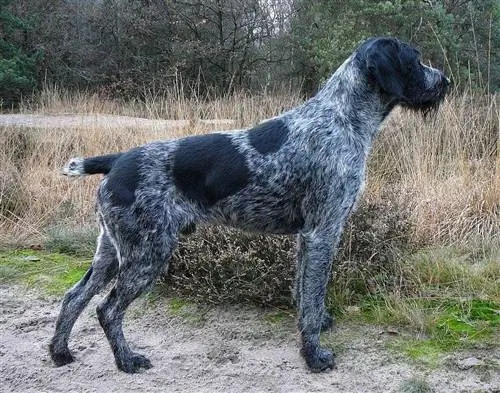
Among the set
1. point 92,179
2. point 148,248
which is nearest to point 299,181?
point 148,248

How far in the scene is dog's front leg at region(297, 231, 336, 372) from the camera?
12.8ft

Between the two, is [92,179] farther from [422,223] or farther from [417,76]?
[417,76]

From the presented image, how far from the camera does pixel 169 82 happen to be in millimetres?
20125

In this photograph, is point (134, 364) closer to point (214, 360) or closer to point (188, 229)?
point (214, 360)

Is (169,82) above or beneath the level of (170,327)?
above

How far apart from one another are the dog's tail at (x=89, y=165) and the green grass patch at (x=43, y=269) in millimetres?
1757

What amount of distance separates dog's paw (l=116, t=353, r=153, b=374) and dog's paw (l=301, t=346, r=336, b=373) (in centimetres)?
99

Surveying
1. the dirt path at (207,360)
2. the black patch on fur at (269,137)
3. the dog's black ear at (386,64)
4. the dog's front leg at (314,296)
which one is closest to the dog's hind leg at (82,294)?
the dirt path at (207,360)

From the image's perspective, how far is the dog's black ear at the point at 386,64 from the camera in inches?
154

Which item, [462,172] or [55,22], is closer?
[462,172]

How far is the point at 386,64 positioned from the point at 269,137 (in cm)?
85

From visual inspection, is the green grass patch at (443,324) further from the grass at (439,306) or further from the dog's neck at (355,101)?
the dog's neck at (355,101)

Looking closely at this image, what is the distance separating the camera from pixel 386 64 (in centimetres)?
393

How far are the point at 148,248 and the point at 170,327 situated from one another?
3.49 feet
